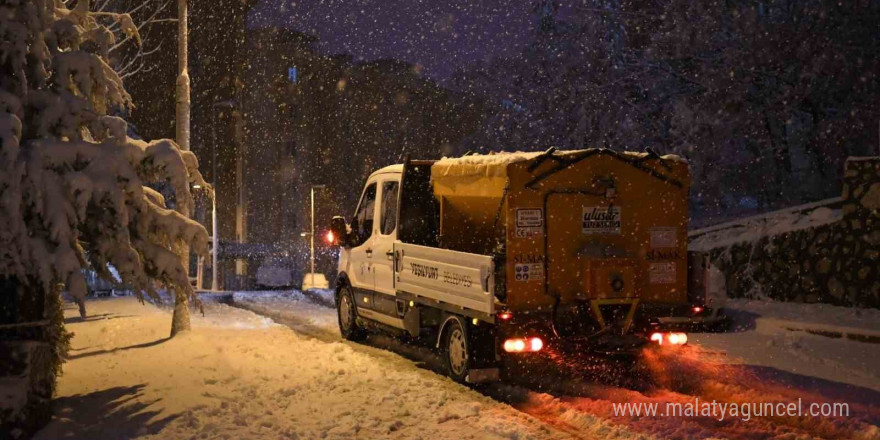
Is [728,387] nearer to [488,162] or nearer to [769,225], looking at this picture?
[488,162]

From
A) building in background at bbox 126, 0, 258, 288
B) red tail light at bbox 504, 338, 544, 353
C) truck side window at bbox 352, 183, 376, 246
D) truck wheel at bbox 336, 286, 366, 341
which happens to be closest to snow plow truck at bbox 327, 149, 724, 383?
red tail light at bbox 504, 338, 544, 353

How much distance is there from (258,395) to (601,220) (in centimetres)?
432

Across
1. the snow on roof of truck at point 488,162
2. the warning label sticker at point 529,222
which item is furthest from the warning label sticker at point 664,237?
the warning label sticker at point 529,222

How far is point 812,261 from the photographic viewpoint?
15.7m

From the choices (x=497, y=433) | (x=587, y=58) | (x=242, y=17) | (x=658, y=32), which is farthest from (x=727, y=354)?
(x=242, y=17)

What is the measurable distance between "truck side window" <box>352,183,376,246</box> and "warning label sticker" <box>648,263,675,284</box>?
458cm

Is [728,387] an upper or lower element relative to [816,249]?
lower

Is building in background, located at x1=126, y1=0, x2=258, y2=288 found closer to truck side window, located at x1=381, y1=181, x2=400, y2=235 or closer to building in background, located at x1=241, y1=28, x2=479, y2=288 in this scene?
building in background, located at x1=241, y1=28, x2=479, y2=288

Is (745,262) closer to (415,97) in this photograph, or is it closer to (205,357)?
(205,357)

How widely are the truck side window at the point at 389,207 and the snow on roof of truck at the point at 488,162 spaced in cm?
97

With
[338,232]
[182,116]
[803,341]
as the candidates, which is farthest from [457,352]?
[182,116]

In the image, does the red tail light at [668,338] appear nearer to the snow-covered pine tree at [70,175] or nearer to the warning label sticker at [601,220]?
the warning label sticker at [601,220]

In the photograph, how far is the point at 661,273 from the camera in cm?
992

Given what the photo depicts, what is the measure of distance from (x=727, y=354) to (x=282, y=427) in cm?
684
